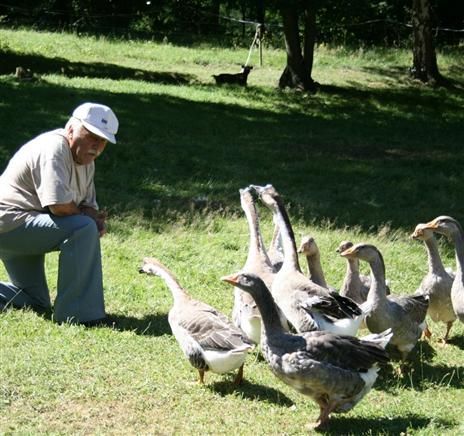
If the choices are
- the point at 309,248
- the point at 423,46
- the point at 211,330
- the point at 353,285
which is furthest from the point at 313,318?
the point at 423,46

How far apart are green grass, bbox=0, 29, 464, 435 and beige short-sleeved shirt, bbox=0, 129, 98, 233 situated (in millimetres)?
936

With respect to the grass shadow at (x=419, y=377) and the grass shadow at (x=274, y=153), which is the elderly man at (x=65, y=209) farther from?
the grass shadow at (x=274, y=153)

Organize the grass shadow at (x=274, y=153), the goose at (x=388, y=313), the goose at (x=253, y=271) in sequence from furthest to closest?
the grass shadow at (x=274, y=153)
the goose at (x=388, y=313)
the goose at (x=253, y=271)

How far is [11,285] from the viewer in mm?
8109

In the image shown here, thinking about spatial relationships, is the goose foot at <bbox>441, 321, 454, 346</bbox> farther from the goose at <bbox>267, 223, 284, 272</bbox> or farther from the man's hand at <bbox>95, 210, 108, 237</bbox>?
the man's hand at <bbox>95, 210, 108, 237</bbox>

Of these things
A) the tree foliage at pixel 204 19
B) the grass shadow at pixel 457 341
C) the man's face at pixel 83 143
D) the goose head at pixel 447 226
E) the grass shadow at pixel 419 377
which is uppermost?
the tree foliage at pixel 204 19

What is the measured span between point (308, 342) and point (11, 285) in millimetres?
3353

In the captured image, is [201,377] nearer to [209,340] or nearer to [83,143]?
[209,340]

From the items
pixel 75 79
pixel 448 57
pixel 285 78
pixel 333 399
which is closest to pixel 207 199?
pixel 333 399

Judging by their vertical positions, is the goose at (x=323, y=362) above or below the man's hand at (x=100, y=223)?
Answer: below

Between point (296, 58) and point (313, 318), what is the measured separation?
18534mm

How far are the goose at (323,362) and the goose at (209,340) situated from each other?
0.32 m

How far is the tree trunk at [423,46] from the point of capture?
1006 inches

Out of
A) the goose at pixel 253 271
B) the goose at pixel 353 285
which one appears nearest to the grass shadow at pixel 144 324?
the goose at pixel 253 271
